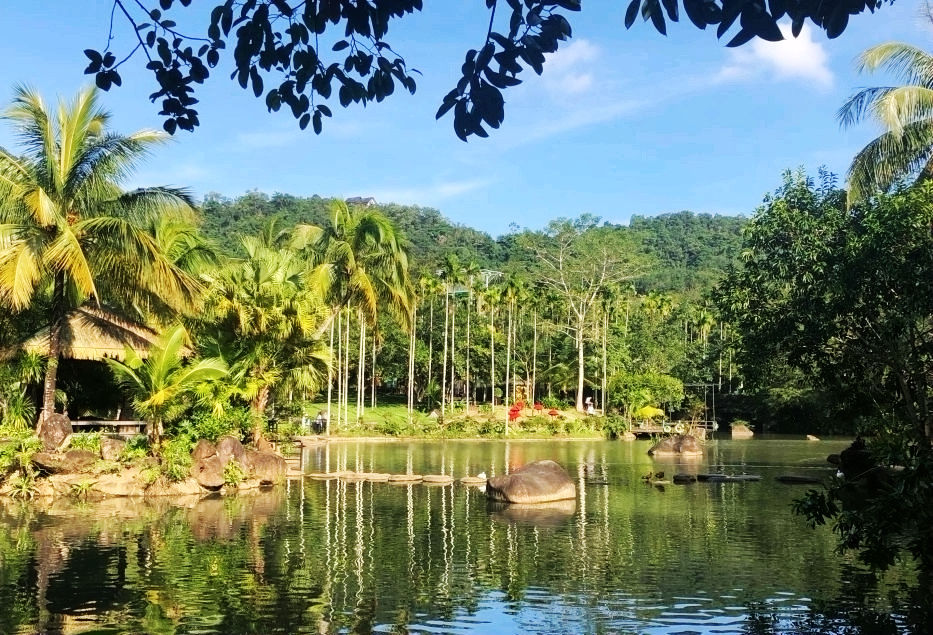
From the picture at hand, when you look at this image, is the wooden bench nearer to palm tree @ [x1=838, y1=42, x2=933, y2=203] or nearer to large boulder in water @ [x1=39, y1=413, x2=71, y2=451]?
large boulder in water @ [x1=39, y1=413, x2=71, y2=451]

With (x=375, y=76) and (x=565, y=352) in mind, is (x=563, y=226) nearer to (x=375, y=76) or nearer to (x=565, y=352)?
(x=565, y=352)

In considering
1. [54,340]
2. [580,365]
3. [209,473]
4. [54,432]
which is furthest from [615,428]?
[54,432]

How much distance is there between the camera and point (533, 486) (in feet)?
58.3

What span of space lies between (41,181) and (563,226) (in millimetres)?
46297

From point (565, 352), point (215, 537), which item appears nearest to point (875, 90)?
point (215, 537)

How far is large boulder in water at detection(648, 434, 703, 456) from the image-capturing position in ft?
109

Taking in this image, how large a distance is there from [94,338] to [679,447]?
2151 cm

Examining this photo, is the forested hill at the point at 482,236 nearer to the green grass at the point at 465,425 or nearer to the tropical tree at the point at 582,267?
the tropical tree at the point at 582,267

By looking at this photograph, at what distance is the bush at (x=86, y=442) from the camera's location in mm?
18625

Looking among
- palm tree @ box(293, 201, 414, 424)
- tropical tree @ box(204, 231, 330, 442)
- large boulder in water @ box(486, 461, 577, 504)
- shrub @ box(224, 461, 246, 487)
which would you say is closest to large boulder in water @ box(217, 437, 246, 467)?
shrub @ box(224, 461, 246, 487)

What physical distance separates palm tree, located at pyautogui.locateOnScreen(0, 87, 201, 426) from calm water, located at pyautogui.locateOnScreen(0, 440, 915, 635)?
4.54 m

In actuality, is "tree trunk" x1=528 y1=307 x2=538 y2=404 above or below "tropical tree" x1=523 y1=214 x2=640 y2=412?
below

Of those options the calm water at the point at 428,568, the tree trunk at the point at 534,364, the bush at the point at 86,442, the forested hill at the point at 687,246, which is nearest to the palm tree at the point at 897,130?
the calm water at the point at 428,568

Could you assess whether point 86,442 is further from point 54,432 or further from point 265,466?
point 265,466
